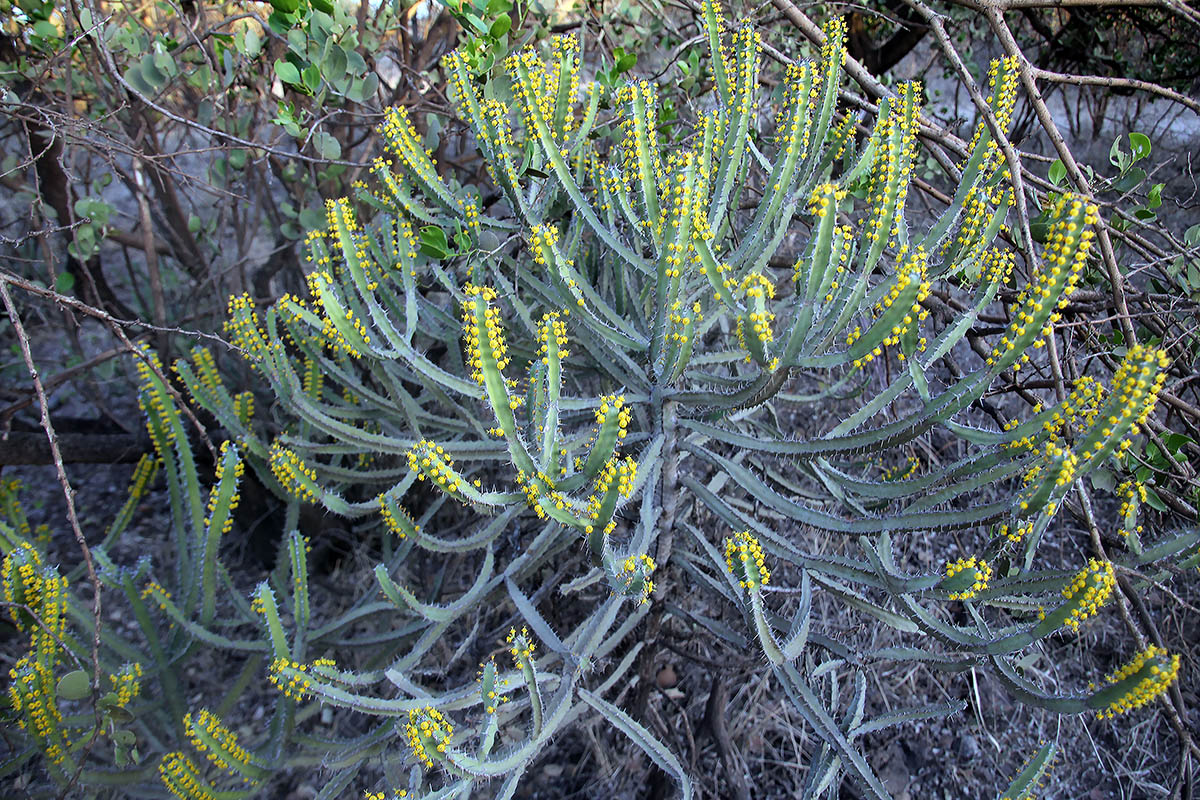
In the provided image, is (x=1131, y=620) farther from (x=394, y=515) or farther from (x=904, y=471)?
(x=394, y=515)

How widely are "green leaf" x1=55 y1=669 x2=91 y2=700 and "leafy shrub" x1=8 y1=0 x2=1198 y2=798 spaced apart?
249 mm

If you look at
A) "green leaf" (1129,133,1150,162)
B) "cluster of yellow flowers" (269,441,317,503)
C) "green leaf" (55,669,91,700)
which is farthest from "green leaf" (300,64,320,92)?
"green leaf" (1129,133,1150,162)

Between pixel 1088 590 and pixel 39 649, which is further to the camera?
pixel 39 649

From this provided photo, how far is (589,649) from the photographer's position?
5.34ft

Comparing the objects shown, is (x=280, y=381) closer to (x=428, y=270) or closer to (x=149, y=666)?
(x=428, y=270)

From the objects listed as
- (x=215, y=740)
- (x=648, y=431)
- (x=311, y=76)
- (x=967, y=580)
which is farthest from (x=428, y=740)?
(x=311, y=76)

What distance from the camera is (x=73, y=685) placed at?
1.67 m

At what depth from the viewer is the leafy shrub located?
1.23 m

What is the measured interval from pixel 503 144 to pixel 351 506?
36.6 inches

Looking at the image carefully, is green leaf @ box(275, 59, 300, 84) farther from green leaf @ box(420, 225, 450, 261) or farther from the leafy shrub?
green leaf @ box(420, 225, 450, 261)

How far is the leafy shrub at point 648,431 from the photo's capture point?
1234 millimetres

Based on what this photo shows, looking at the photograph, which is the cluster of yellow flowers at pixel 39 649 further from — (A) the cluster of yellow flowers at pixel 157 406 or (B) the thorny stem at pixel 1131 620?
(B) the thorny stem at pixel 1131 620

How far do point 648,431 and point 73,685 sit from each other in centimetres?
141

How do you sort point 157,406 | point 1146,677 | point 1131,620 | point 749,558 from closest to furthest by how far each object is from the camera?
point 1146,677 < point 749,558 < point 1131,620 < point 157,406
